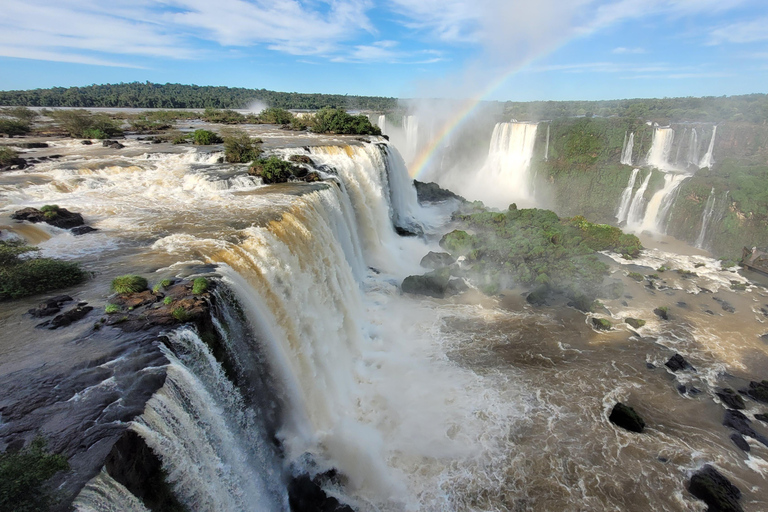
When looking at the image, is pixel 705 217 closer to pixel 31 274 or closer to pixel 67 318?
pixel 67 318

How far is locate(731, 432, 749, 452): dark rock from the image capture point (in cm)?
1005

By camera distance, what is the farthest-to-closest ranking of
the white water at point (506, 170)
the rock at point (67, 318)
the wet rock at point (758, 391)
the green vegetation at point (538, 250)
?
the white water at point (506, 170) → the green vegetation at point (538, 250) → the wet rock at point (758, 391) → the rock at point (67, 318)

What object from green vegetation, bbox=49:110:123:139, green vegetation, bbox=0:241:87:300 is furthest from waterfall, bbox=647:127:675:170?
green vegetation, bbox=49:110:123:139

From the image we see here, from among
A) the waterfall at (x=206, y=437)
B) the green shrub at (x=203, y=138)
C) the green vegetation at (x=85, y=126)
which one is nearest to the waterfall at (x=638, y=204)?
the green shrub at (x=203, y=138)

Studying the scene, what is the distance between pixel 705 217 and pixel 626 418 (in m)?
22.2

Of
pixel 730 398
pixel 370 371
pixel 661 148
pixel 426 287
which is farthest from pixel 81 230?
pixel 661 148

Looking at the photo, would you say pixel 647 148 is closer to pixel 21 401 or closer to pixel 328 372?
pixel 328 372

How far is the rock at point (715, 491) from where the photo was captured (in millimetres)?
8409

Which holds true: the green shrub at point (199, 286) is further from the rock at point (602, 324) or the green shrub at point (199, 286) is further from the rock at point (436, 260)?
the rock at point (602, 324)

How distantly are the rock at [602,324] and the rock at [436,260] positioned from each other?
772 centimetres

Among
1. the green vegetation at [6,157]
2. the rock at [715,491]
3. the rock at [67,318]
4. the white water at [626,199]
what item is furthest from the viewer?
the white water at [626,199]

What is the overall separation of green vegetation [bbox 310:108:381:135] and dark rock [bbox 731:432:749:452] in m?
30.0

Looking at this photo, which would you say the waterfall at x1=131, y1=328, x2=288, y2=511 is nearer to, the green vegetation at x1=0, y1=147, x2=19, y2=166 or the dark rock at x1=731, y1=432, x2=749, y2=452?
→ the dark rock at x1=731, y1=432, x2=749, y2=452

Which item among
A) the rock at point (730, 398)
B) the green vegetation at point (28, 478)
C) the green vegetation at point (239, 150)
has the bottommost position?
the rock at point (730, 398)
